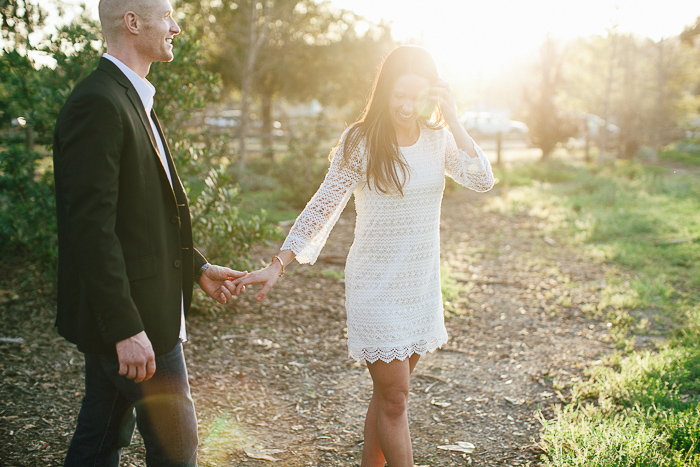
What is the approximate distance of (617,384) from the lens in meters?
3.61

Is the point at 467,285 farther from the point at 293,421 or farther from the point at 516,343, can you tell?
the point at 293,421

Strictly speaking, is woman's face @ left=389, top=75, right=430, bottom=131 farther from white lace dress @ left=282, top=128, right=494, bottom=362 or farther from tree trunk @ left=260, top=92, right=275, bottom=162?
tree trunk @ left=260, top=92, right=275, bottom=162

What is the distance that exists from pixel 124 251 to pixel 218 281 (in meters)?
0.61

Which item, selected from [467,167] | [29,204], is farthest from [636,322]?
[29,204]

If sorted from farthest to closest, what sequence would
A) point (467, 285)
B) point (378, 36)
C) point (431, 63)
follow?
point (378, 36), point (467, 285), point (431, 63)

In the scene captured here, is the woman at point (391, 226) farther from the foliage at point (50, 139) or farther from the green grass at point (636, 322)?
the foliage at point (50, 139)

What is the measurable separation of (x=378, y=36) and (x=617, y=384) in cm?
1627

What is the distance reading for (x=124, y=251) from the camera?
175 cm

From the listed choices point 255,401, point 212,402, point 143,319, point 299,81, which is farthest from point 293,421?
point 299,81

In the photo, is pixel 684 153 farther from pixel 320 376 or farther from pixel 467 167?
pixel 467 167

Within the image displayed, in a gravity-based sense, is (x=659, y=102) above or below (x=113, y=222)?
above

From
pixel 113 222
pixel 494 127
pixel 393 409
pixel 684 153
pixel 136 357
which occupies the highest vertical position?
pixel 494 127

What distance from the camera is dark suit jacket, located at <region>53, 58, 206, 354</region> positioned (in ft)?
5.29

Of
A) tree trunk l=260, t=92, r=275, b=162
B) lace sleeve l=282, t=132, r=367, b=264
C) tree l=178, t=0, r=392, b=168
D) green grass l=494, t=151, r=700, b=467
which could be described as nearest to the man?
lace sleeve l=282, t=132, r=367, b=264
